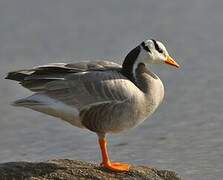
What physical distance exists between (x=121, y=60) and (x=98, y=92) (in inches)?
117

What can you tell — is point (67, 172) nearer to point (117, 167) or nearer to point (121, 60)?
point (117, 167)

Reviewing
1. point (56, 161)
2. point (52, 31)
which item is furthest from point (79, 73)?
point (52, 31)

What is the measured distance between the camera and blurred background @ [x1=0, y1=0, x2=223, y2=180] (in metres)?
7.35

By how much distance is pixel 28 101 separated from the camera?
19.7 feet

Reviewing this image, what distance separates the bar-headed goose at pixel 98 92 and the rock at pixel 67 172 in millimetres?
96

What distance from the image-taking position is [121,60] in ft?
29.5

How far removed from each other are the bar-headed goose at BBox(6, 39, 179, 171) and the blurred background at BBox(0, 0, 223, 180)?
3.48 feet

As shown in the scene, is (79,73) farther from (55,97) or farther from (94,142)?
(94,142)

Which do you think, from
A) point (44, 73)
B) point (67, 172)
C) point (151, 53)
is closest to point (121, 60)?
point (151, 53)

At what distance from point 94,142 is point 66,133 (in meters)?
0.36

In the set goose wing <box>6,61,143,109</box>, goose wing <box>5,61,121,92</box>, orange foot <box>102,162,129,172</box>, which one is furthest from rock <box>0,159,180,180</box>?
goose wing <box>5,61,121,92</box>

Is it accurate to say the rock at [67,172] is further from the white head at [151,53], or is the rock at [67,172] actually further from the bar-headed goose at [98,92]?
the white head at [151,53]

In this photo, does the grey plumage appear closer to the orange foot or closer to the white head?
the white head

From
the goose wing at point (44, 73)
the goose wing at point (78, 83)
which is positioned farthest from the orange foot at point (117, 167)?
the goose wing at point (44, 73)
